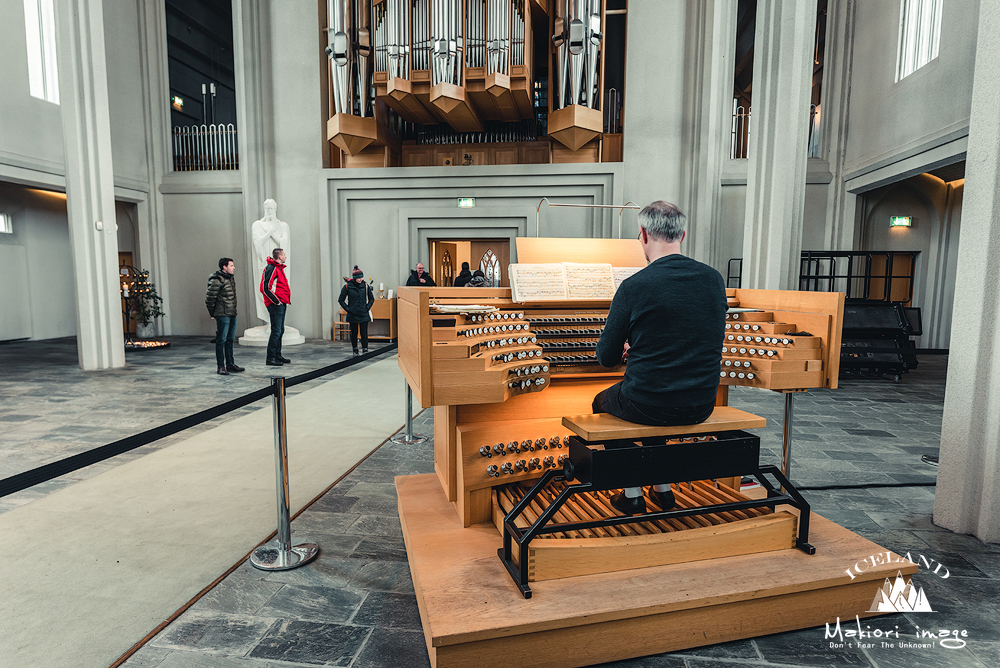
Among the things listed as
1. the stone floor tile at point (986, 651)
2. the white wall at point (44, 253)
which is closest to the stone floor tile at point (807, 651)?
the stone floor tile at point (986, 651)

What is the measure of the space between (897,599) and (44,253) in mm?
15561

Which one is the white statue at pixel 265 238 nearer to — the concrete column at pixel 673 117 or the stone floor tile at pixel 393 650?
the concrete column at pixel 673 117

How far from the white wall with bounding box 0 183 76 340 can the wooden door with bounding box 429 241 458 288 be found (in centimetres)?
774

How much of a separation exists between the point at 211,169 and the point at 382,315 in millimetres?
5563

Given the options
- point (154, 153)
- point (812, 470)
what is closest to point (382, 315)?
point (154, 153)

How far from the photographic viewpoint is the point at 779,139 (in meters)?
7.08

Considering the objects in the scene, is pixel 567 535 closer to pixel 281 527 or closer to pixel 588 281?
pixel 281 527

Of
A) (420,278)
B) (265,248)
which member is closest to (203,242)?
(265,248)

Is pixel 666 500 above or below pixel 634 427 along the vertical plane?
below

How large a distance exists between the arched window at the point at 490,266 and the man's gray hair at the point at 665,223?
10.4m

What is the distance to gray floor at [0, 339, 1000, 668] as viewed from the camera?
82.6 inches

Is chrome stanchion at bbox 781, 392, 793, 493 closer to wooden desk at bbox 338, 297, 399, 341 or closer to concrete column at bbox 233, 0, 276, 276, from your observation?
wooden desk at bbox 338, 297, 399, 341

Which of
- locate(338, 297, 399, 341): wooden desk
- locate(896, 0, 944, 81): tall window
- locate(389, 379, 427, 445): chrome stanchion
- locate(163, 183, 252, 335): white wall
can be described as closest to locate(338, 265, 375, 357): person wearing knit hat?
locate(338, 297, 399, 341): wooden desk

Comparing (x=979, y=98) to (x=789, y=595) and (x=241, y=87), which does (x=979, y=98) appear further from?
(x=241, y=87)
